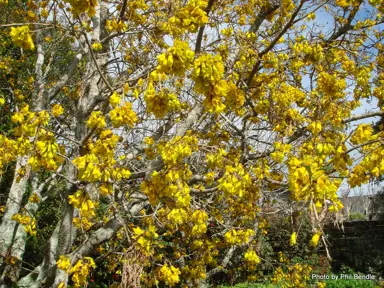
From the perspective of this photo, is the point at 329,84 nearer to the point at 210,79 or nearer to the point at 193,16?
the point at 193,16

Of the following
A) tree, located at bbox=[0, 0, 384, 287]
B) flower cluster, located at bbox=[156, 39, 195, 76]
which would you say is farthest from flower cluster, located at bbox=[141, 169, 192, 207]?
flower cluster, located at bbox=[156, 39, 195, 76]

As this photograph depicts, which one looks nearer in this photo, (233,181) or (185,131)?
(233,181)

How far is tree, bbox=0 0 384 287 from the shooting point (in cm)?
218

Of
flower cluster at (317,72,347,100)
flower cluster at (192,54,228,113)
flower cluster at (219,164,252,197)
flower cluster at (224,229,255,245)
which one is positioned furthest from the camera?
flower cluster at (224,229,255,245)

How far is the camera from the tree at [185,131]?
218cm

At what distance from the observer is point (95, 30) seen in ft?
13.7

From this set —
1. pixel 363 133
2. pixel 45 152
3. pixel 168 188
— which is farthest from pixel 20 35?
pixel 363 133

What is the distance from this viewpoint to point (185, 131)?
3654 mm

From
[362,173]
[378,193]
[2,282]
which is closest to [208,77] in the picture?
[362,173]

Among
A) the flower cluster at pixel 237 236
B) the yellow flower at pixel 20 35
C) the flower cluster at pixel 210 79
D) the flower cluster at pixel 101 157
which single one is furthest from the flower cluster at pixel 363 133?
the yellow flower at pixel 20 35

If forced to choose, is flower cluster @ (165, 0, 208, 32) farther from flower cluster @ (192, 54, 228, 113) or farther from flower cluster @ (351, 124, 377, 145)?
flower cluster @ (351, 124, 377, 145)

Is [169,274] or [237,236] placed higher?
[237,236]

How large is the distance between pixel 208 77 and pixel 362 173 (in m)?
1.07

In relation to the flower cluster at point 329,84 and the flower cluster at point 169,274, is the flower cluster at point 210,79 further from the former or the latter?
the flower cluster at point 169,274
